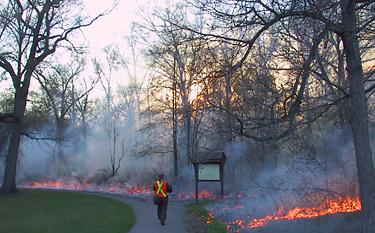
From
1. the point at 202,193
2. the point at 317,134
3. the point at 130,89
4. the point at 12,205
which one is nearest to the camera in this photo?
the point at 317,134

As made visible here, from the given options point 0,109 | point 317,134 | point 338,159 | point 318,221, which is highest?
point 0,109

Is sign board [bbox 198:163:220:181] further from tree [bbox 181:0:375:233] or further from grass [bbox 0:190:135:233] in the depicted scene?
tree [bbox 181:0:375:233]

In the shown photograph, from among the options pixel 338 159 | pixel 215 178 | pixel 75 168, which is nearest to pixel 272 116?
pixel 338 159

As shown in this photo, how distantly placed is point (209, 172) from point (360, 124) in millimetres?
16116

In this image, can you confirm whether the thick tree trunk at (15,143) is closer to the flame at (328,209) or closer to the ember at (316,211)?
the ember at (316,211)

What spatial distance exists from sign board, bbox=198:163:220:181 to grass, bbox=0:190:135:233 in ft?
15.5

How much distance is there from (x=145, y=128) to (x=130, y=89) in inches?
672

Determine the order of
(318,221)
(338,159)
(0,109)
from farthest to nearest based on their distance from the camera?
1. (0,109)
2. (338,159)
3. (318,221)

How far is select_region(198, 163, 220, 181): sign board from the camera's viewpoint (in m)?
24.5

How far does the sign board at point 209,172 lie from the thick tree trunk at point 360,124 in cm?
1578

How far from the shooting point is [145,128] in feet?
123

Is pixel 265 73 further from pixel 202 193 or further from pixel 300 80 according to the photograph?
pixel 202 193

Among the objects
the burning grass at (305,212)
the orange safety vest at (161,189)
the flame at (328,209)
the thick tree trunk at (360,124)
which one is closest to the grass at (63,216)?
the orange safety vest at (161,189)

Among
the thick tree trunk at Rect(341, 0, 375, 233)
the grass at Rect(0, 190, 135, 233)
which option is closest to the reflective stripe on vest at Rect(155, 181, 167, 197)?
the grass at Rect(0, 190, 135, 233)
